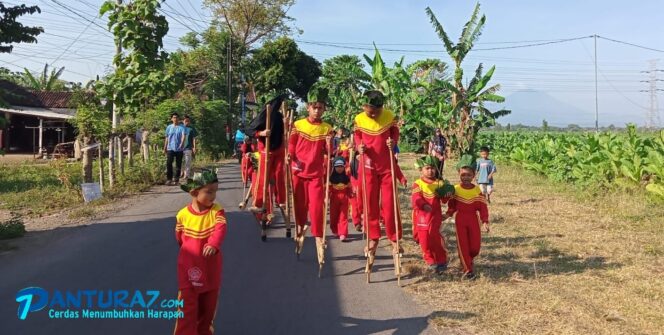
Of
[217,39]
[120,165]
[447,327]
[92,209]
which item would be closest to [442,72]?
[217,39]

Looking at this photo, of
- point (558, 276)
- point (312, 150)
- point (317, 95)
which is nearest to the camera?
point (558, 276)

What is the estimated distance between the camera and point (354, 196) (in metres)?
9.55

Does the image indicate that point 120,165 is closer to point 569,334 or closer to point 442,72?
point 569,334

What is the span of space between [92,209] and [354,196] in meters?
5.01

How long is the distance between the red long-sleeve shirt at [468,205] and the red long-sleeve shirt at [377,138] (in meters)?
0.88

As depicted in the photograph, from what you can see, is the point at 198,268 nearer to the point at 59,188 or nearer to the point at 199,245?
the point at 199,245

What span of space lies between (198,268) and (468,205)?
11.4ft

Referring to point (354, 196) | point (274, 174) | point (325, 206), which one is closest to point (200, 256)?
point (325, 206)

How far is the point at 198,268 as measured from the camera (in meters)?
4.28

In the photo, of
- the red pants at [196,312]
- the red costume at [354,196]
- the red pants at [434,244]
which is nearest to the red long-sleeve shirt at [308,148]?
the red costume at [354,196]

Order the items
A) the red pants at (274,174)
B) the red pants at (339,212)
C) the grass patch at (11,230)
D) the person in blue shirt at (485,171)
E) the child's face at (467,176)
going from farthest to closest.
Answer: the person in blue shirt at (485,171) → the red pants at (339,212) → the red pants at (274,174) → the grass patch at (11,230) → the child's face at (467,176)

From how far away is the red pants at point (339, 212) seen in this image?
28.4 feet

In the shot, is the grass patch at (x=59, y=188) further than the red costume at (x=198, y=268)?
Yes

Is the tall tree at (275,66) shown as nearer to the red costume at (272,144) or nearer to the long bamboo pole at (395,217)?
the red costume at (272,144)
